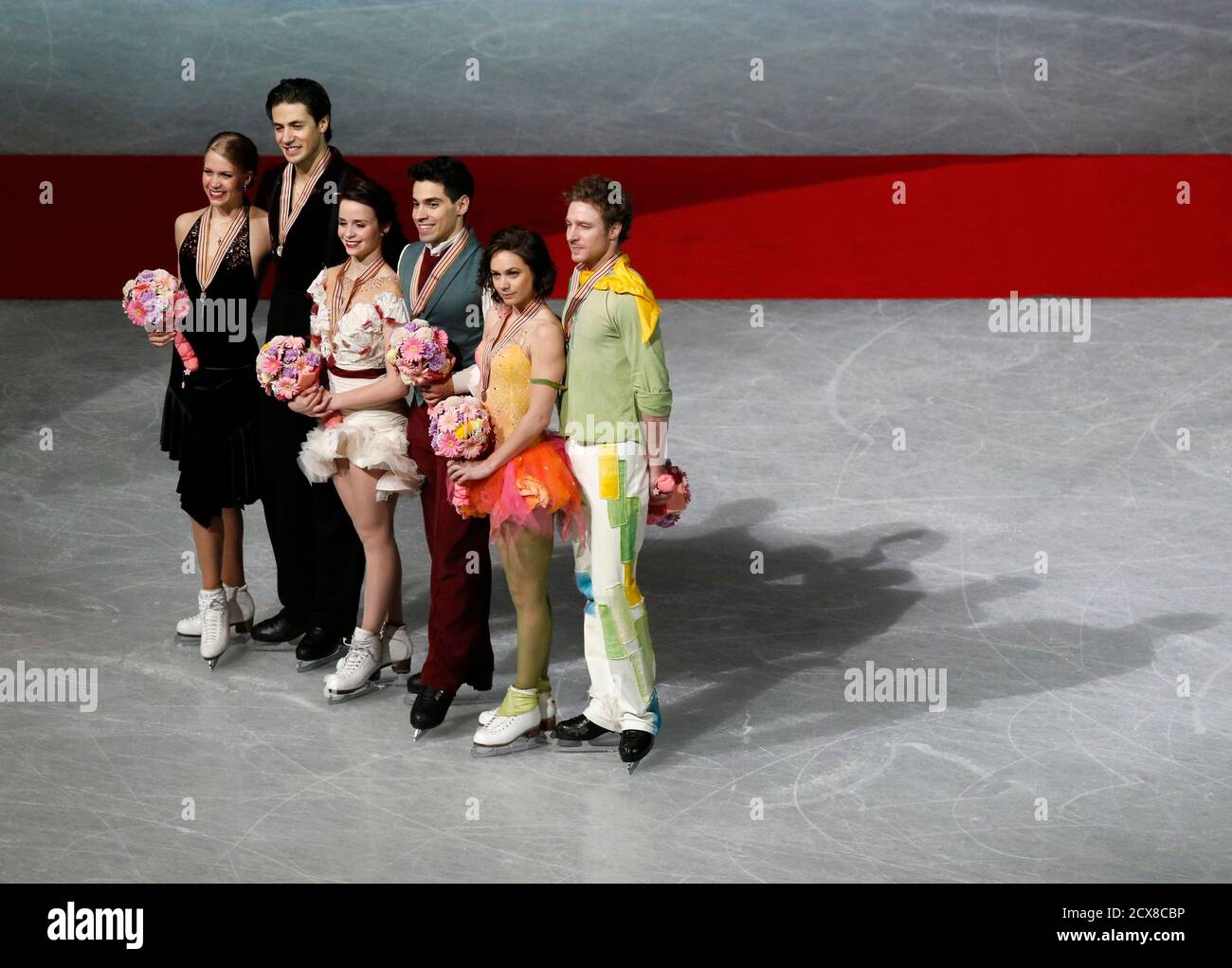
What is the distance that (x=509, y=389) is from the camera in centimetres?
536

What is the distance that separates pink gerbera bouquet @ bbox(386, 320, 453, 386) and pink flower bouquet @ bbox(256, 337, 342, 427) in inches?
17.4

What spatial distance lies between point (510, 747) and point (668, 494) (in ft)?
3.37

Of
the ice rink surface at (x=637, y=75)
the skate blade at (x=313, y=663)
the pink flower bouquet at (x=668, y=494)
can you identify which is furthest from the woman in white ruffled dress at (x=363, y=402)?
the ice rink surface at (x=637, y=75)

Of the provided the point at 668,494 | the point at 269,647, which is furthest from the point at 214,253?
the point at 668,494

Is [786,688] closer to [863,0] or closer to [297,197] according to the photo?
[297,197]

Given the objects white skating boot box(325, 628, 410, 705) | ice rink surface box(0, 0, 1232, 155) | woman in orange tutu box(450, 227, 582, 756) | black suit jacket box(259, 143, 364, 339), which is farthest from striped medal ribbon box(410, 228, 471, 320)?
ice rink surface box(0, 0, 1232, 155)

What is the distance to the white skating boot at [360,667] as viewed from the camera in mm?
5992

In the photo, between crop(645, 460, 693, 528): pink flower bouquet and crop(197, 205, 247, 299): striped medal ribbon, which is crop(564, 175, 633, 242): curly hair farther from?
crop(197, 205, 247, 299): striped medal ribbon

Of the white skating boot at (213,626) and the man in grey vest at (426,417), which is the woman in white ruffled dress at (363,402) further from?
the white skating boot at (213,626)

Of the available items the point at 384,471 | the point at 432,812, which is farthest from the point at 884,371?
the point at 432,812

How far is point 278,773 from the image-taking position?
215 inches

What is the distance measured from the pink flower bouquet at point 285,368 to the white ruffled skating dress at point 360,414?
0.39ft

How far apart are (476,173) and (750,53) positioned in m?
2.79

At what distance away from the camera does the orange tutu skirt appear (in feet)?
17.5
